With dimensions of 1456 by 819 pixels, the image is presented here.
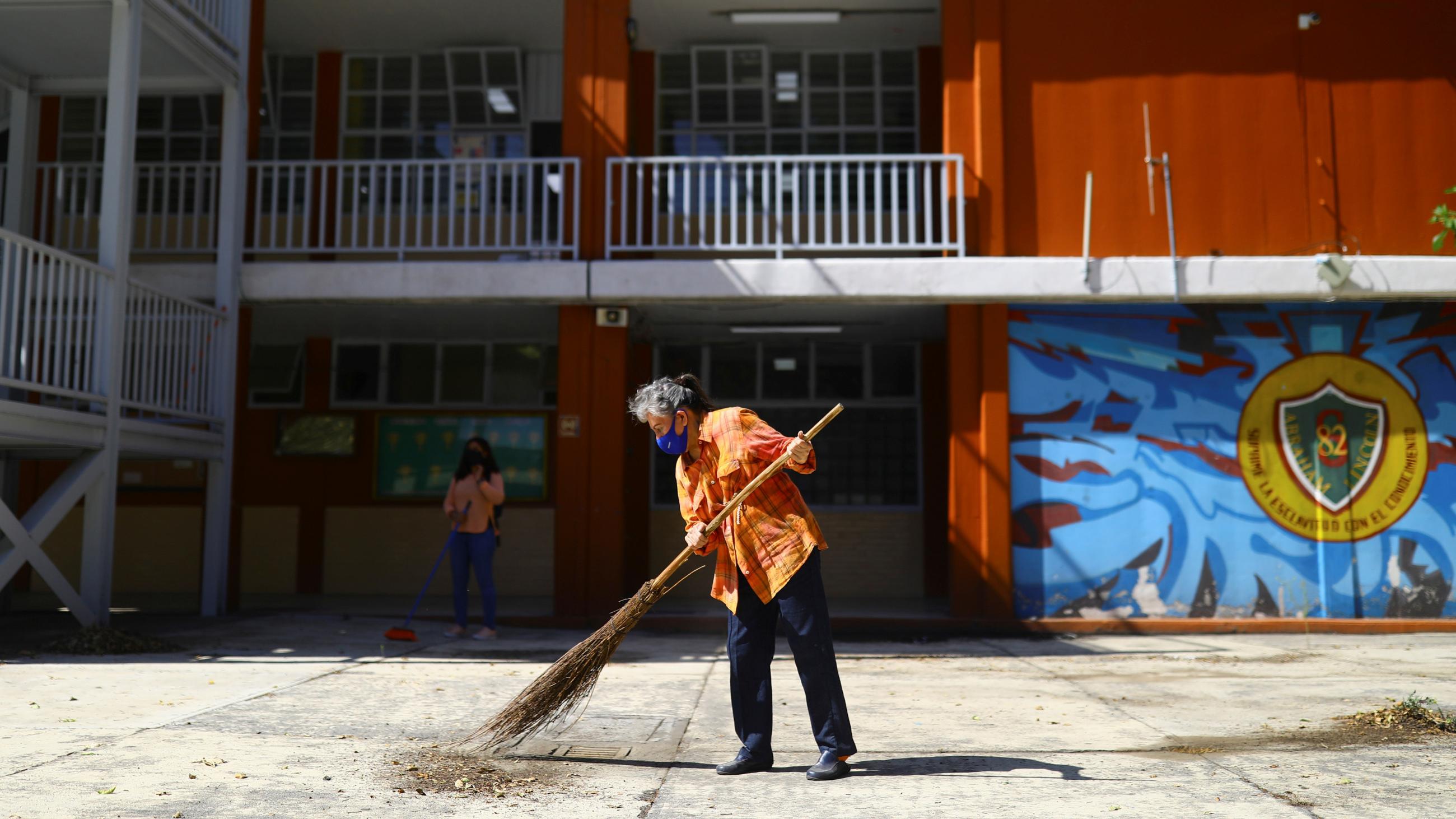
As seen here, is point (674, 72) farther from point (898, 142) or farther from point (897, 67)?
point (898, 142)

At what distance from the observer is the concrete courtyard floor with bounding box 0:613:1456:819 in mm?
4121

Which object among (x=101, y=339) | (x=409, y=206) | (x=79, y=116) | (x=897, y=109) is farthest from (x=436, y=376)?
(x=897, y=109)

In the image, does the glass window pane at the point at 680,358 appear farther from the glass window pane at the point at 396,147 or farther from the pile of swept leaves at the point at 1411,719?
the pile of swept leaves at the point at 1411,719

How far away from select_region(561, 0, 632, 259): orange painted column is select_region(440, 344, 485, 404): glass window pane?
3240 mm

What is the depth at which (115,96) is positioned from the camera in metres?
9.19

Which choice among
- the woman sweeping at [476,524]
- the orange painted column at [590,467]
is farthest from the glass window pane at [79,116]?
the woman sweeping at [476,524]

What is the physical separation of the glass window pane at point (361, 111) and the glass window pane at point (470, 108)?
3.26ft

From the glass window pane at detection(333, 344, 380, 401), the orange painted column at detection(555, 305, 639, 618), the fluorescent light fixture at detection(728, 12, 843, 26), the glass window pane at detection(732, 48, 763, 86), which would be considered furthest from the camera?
the glass window pane at detection(333, 344, 380, 401)

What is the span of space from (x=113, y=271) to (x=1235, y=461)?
9.94 meters

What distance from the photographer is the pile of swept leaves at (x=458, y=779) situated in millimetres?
4316

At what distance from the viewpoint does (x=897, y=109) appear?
13281 mm

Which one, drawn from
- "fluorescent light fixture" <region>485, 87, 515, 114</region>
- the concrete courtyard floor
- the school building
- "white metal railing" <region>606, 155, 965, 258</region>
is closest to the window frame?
the school building

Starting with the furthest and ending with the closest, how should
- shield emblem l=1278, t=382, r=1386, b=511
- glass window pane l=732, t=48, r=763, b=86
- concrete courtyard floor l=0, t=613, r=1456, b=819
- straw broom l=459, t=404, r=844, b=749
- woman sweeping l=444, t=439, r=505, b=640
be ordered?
glass window pane l=732, t=48, r=763, b=86, shield emblem l=1278, t=382, r=1386, b=511, woman sweeping l=444, t=439, r=505, b=640, straw broom l=459, t=404, r=844, b=749, concrete courtyard floor l=0, t=613, r=1456, b=819

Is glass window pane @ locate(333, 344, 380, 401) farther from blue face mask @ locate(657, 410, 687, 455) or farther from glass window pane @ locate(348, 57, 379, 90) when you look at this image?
blue face mask @ locate(657, 410, 687, 455)
